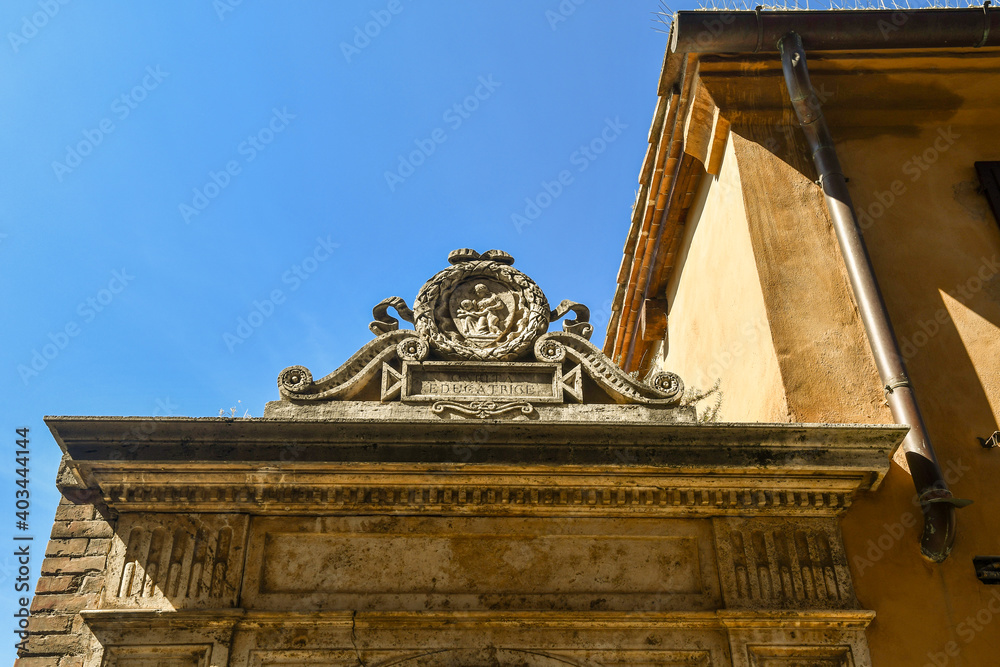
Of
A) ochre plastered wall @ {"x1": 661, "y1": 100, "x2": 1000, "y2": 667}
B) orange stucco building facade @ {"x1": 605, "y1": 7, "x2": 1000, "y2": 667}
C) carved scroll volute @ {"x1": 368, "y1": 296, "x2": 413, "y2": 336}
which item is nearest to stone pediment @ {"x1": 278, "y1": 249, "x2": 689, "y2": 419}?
carved scroll volute @ {"x1": 368, "y1": 296, "x2": 413, "y2": 336}

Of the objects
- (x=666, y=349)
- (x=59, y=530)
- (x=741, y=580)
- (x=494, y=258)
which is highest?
(x=666, y=349)

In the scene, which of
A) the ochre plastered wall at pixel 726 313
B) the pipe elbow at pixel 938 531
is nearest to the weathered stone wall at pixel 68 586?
the ochre plastered wall at pixel 726 313

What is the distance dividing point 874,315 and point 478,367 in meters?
2.79

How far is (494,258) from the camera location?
22.9 ft

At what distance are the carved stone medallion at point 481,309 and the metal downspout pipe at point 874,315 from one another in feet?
7.49

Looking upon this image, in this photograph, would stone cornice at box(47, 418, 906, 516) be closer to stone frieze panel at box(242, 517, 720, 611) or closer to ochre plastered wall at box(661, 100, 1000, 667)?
stone frieze panel at box(242, 517, 720, 611)

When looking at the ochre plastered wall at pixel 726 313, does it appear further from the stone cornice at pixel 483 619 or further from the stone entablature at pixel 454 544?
the stone cornice at pixel 483 619

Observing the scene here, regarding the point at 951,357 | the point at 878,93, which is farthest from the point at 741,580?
the point at 878,93

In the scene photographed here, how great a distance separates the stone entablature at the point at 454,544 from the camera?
5059 mm

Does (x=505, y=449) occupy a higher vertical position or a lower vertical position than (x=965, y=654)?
higher

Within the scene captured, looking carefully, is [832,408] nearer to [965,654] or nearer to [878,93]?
[965,654]

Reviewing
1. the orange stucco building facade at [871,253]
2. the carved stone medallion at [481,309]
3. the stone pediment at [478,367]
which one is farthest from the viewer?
the carved stone medallion at [481,309]

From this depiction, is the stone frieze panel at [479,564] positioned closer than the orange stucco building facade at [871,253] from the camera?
Yes

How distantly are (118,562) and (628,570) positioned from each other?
10.1ft
